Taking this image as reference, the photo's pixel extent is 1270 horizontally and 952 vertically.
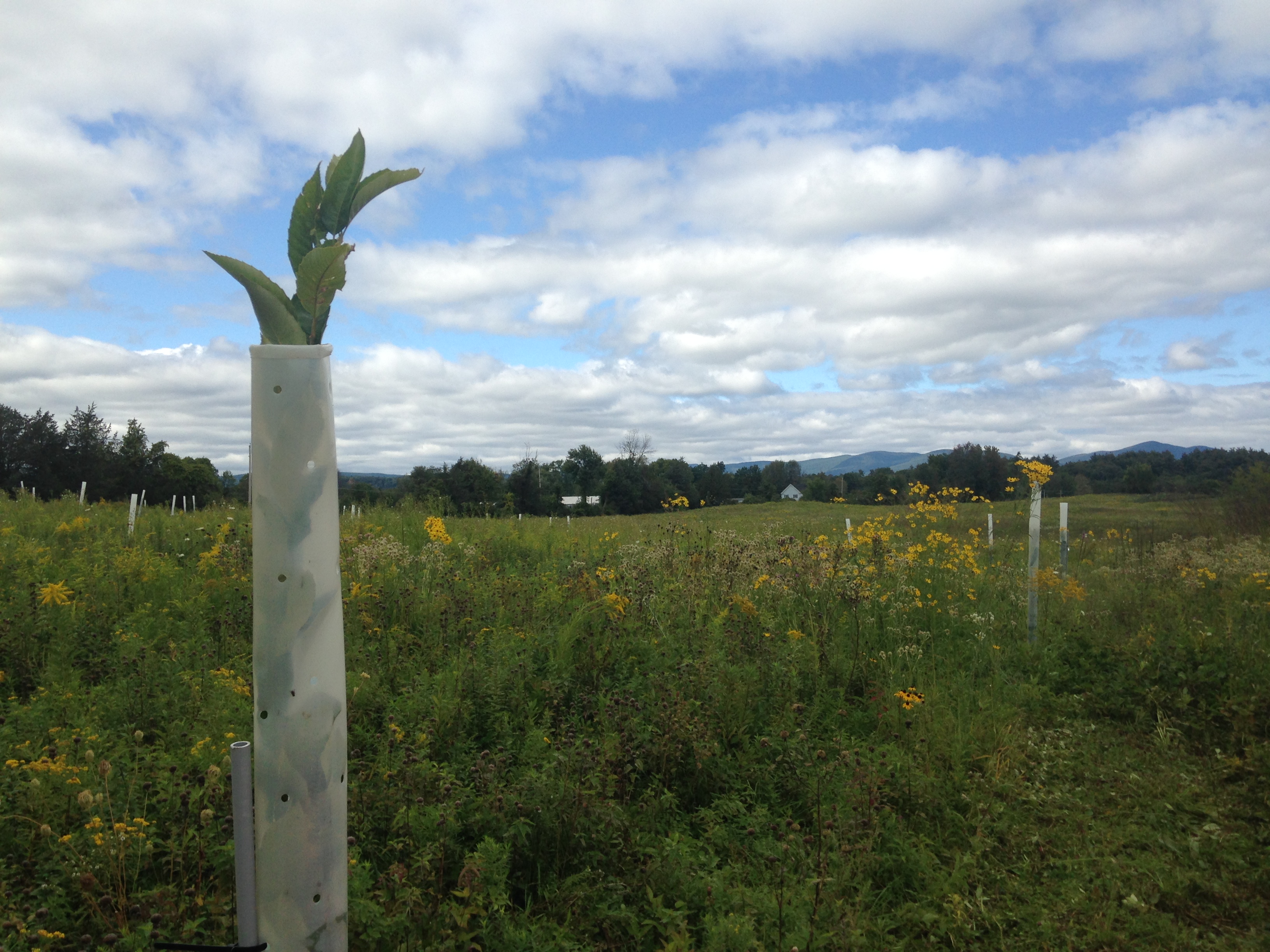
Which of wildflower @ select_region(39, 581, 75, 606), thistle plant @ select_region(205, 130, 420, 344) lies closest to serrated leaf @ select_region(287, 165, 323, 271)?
thistle plant @ select_region(205, 130, 420, 344)

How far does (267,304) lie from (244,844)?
1060 mm

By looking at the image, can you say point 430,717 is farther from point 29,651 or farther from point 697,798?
point 29,651

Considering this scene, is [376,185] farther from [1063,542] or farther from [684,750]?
[1063,542]

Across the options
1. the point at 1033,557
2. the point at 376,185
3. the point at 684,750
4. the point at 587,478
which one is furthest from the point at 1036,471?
the point at 587,478

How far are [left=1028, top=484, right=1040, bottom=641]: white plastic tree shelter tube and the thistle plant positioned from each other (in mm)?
6740

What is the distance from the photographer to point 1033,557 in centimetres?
677

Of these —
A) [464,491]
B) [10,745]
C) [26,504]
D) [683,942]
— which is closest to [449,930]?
[683,942]

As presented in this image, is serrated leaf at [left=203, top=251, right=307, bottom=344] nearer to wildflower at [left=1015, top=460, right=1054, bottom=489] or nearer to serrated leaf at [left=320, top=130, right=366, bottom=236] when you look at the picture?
serrated leaf at [left=320, top=130, right=366, bottom=236]

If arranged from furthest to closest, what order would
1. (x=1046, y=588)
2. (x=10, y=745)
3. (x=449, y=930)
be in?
1. (x=1046, y=588)
2. (x=10, y=745)
3. (x=449, y=930)

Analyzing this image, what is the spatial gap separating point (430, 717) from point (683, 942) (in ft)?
6.63

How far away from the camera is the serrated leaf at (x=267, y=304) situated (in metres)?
1.44

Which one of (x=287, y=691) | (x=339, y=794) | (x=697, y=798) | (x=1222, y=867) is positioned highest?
(x=287, y=691)

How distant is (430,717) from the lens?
13.7 feet

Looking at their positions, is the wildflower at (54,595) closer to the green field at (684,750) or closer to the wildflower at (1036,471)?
the green field at (684,750)
